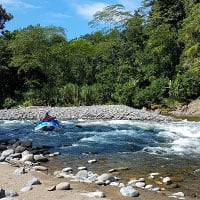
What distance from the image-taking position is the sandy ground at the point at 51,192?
22.1 ft

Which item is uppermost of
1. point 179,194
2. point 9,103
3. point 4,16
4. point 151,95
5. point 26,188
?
point 4,16

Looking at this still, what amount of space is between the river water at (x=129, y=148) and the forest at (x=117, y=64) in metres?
14.3

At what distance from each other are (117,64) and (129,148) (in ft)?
91.5

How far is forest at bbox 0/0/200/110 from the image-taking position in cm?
3416

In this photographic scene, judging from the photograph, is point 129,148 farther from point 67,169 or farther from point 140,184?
point 140,184

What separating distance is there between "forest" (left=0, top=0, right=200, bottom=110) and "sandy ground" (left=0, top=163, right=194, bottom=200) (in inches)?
993

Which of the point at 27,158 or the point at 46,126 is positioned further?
the point at 46,126

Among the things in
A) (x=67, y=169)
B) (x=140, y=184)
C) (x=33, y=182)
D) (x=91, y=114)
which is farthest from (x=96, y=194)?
(x=91, y=114)

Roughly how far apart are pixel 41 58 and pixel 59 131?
23.0 metres

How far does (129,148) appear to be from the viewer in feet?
44.8

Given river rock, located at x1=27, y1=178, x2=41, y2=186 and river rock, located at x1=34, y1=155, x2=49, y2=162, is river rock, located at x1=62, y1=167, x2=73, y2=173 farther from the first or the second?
river rock, located at x1=27, y1=178, x2=41, y2=186

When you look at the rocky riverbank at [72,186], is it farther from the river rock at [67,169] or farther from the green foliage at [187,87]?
the green foliage at [187,87]

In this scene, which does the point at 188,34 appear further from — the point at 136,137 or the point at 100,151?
the point at 100,151

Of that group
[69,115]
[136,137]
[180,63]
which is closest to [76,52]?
[180,63]
